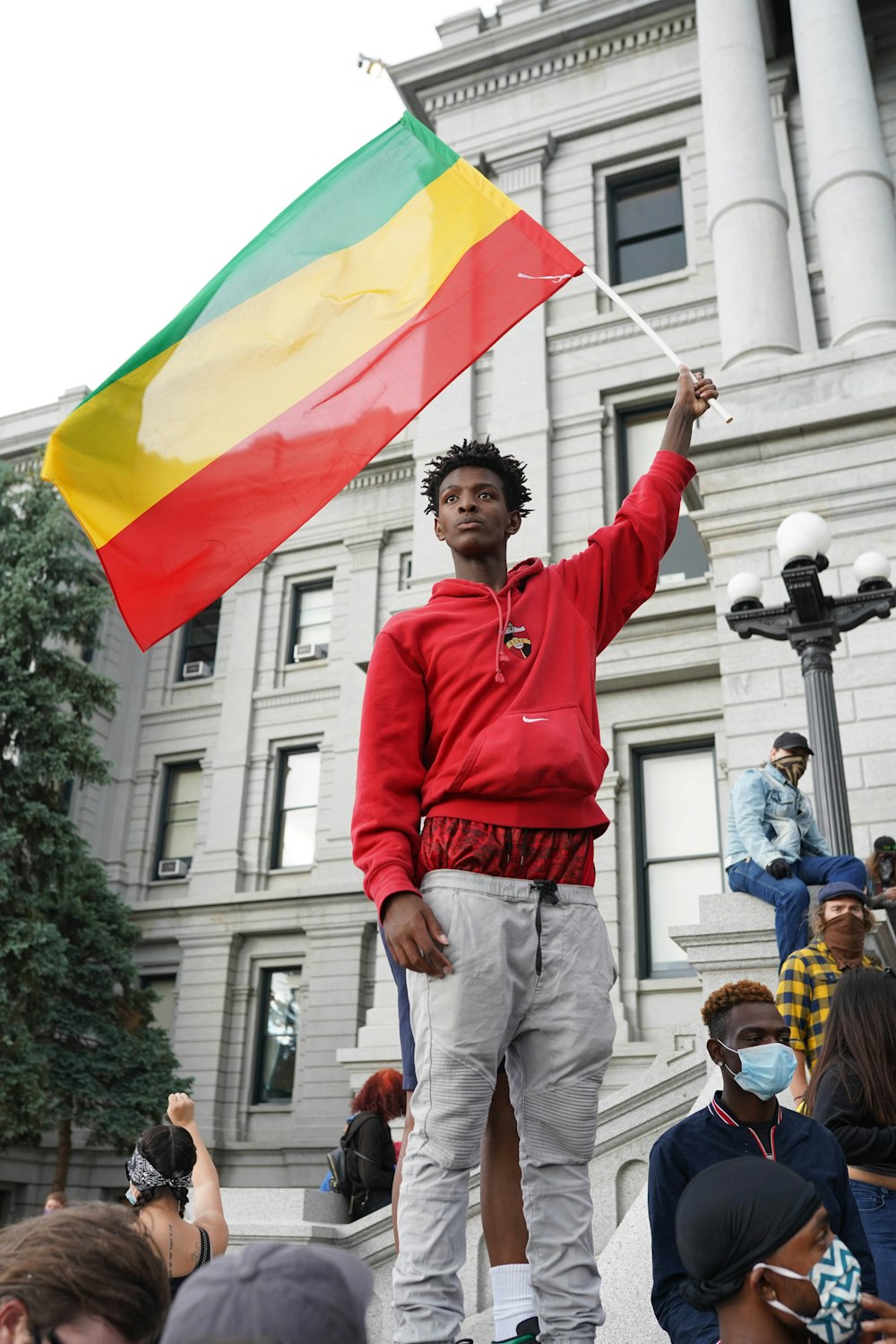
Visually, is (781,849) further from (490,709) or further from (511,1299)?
(511,1299)

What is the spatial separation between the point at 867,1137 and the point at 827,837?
5.13 m

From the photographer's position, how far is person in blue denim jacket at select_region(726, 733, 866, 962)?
23.9 ft

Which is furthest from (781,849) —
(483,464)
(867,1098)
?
(483,464)

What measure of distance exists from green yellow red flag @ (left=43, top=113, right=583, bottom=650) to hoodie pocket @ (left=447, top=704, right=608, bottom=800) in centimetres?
216

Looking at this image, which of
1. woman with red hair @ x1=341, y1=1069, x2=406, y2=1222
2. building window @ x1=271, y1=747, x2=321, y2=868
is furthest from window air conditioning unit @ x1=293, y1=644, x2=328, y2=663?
woman with red hair @ x1=341, y1=1069, x2=406, y2=1222

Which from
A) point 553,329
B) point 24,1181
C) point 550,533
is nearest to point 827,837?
point 550,533

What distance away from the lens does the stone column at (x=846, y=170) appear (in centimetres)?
1462

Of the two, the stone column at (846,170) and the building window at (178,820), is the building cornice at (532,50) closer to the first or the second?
the stone column at (846,170)

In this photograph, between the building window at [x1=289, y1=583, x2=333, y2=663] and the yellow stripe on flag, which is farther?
the building window at [x1=289, y1=583, x2=333, y2=663]

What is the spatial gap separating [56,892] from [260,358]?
Result: 16166mm

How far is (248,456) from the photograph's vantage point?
215 inches

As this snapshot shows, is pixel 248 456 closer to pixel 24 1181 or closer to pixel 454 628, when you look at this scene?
pixel 454 628

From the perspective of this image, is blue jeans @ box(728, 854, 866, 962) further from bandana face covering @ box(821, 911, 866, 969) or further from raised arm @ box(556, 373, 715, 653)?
raised arm @ box(556, 373, 715, 653)

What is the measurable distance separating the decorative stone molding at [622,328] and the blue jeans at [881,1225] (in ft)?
50.9
